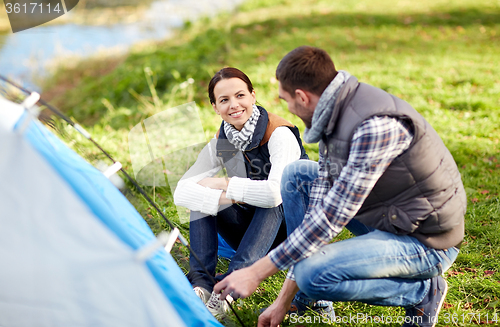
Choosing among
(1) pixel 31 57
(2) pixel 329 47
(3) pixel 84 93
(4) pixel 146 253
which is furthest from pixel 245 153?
(1) pixel 31 57

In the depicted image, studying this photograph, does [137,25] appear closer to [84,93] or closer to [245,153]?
[84,93]

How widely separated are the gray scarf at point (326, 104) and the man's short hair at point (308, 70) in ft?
0.09

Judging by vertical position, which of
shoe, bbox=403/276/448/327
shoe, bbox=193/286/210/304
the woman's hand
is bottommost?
shoe, bbox=193/286/210/304

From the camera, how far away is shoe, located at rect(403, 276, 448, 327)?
1552mm

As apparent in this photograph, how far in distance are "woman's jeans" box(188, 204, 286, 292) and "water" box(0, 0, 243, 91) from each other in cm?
625

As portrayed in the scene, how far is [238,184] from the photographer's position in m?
1.89

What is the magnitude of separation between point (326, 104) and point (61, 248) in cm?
90

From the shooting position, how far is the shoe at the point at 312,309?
67.2 inches

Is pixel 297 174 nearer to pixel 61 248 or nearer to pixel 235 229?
pixel 235 229

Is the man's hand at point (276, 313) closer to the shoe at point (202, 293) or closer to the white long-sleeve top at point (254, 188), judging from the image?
the shoe at point (202, 293)

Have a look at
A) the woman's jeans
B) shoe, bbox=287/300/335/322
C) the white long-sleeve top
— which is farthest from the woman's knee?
shoe, bbox=287/300/335/322

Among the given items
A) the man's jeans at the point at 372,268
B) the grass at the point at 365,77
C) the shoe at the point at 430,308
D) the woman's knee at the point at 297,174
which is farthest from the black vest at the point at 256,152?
the shoe at the point at 430,308

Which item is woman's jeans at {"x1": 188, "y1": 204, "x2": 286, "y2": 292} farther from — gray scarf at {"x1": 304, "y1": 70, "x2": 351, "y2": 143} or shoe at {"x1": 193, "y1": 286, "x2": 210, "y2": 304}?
gray scarf at {"x1": 304, "y1": 70, "x2": 351, "y2": 143}

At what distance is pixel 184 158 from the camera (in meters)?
2.49
